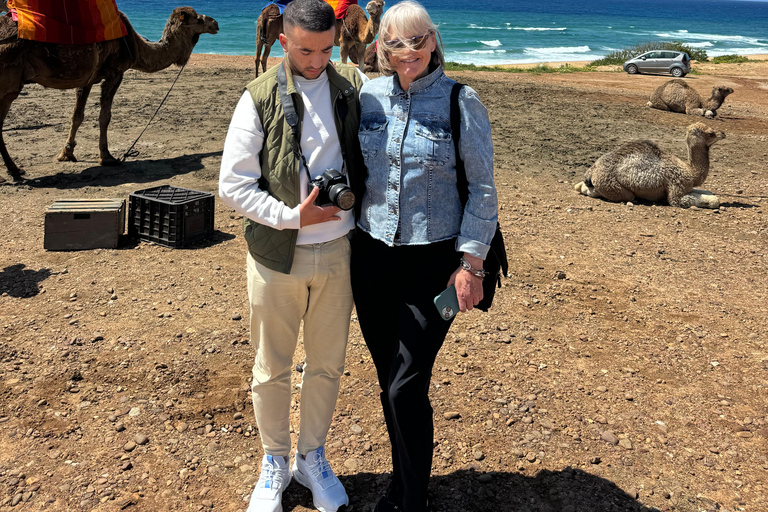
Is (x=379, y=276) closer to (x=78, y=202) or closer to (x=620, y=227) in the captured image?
(x=78, y=202)

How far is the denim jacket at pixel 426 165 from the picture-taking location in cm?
245

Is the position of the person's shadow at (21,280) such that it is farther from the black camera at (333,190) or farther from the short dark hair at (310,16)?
the short dark hair at (310,16)

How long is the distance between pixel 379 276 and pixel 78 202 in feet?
15.5

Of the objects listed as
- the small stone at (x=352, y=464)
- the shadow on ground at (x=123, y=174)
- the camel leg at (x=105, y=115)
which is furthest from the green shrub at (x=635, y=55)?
the small stone at (x=352, y=464)

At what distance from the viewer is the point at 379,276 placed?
2.59 meters

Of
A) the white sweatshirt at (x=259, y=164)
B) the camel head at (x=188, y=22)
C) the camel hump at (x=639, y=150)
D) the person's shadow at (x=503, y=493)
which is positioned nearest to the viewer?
the white sweatshirt at (x=259, y=164)

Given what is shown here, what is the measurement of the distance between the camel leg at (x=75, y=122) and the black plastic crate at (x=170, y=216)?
328 centimetres

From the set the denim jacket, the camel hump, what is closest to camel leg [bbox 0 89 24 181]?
the denim jacket

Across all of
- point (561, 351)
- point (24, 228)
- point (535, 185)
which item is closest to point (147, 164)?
point (24, 228)

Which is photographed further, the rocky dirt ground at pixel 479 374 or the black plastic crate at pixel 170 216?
the black plastic crate at pixel 170 216

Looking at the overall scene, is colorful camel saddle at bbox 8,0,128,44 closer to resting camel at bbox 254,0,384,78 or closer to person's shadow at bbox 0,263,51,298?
person's shadow at bbox 0,263,51,298

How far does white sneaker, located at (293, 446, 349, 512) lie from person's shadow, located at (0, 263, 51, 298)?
325 centimetres

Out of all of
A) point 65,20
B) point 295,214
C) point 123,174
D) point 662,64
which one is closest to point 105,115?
point 123,174

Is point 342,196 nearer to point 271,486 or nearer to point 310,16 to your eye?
point 310,16
